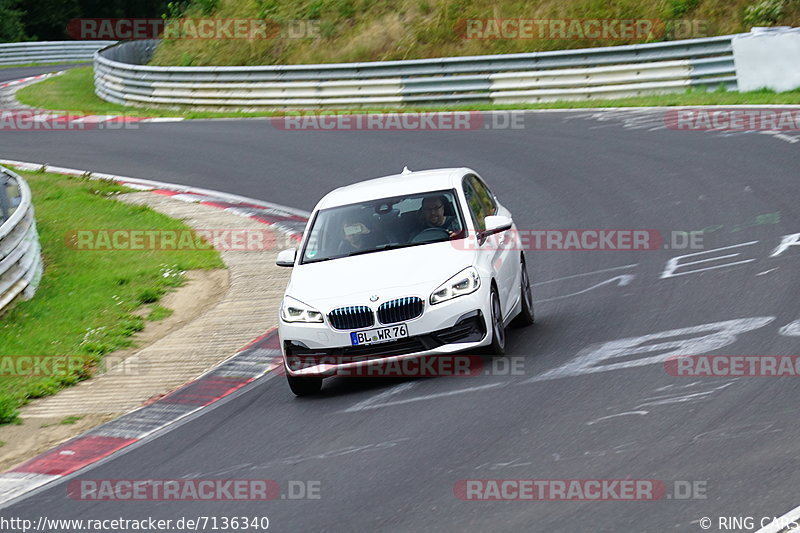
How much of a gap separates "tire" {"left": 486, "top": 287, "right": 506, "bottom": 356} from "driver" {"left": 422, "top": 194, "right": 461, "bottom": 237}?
825 millimetres

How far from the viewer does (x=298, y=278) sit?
1064 cm

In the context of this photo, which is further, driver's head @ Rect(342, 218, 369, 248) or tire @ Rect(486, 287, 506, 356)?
driver's head @ Rect(342, 218, 369, 248)

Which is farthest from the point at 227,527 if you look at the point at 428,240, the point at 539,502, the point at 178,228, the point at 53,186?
the point at 53,186

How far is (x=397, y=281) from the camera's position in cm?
1005

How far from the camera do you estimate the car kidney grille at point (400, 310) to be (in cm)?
990

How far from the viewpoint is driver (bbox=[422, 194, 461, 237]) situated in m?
10.9

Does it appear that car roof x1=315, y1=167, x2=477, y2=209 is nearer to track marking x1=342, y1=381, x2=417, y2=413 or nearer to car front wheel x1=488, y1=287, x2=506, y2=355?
car front wheel x1=488, y1=287, x2=506, y2=355

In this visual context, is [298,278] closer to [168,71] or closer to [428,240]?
[428,240]

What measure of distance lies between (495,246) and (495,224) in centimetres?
30

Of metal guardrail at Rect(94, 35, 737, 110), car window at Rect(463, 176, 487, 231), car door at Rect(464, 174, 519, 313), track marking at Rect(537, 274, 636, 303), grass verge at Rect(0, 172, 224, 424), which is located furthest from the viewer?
metal guardrail at Rect(94, 35, 737, 110)

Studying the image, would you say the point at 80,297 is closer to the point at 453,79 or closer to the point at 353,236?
the point at 353,236

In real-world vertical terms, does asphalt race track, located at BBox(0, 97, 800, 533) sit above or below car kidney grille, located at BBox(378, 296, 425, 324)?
below

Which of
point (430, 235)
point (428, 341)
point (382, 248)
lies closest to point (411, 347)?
point (428, 341)

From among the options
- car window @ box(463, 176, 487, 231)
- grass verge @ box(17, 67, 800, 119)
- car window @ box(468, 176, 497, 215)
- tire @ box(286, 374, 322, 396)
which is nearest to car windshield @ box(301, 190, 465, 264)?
car window @ box(463, 176, 487, 231)
